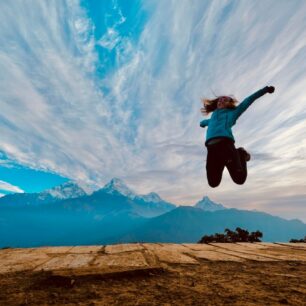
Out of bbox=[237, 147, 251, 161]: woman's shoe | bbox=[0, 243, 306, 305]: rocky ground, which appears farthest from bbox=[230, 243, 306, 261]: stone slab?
bbox=[237, 147, 251, 161]: woman's shoe

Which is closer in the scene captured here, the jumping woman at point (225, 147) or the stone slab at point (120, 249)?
the stone slab at point (120, 249)

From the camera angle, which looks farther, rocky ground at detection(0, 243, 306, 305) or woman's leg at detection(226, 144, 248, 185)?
woman's leg at detection(226, 144, 248, 185)

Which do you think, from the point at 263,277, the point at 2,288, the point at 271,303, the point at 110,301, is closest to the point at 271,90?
the point at 263,277

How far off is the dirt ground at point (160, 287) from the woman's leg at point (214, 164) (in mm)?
2877

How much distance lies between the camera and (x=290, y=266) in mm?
3697

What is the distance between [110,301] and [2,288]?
1.19 metres

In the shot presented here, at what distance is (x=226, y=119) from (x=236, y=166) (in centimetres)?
110

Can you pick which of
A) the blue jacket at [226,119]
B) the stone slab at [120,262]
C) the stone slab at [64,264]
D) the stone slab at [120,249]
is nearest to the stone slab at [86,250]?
the stone slab at [120,249]

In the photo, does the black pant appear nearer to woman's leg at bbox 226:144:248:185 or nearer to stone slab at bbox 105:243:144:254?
woman's leg at bbox 226:144:248:185

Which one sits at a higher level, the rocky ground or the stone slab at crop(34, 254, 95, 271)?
the stone slab at crop(34, 254, 95, 271)

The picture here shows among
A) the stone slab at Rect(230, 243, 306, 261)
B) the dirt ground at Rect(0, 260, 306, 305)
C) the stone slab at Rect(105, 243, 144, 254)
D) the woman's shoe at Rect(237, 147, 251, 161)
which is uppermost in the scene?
the woman's shoe at Rect(237, 147, 251, 161)

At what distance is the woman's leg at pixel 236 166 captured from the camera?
18.6 feet

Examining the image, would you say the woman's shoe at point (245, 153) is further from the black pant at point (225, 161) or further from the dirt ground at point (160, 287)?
the dirt ground at point (160, 287)

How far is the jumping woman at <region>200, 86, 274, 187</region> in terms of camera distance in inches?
225
